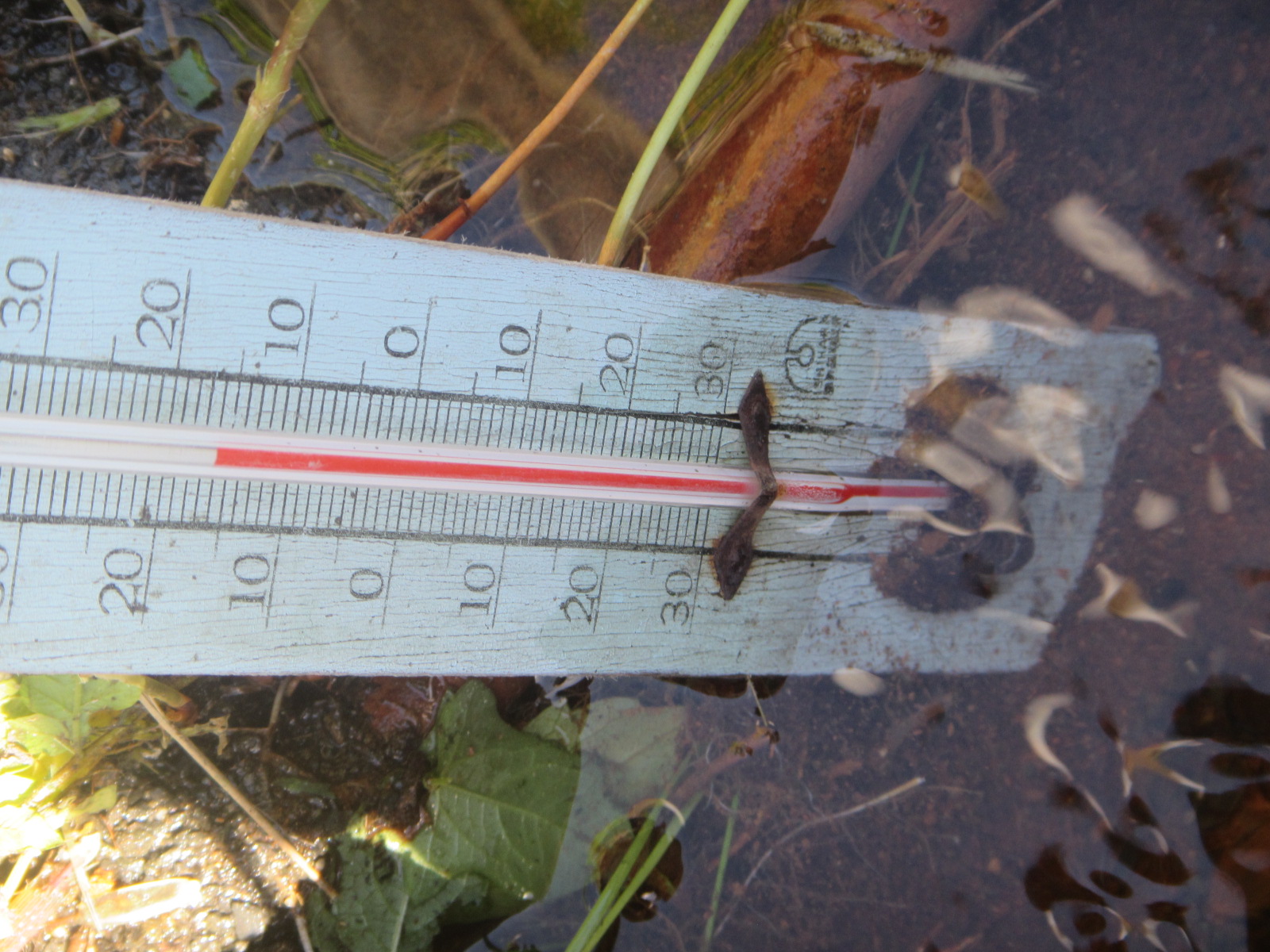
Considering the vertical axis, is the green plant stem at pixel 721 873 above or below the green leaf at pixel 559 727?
below

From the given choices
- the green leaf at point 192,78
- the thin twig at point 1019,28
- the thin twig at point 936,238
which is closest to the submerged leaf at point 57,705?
the green leaf at point 192,78

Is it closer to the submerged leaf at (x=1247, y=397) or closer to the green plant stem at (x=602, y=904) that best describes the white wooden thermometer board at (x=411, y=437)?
the submerged leaf at (x=1247, y=397)

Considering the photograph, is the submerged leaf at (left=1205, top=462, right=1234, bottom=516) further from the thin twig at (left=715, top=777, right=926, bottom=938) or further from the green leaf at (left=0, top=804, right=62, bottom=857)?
the green leaf at (left=0, top=804, right=62, bottom=857)

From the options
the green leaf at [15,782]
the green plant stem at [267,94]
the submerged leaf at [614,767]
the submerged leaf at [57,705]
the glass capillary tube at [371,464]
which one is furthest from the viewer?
the submerged leaf at [614,767]

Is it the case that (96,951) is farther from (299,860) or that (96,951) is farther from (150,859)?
(299,860)

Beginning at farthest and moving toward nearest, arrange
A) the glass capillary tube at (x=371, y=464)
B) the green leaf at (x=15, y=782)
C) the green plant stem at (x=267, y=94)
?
the green leaf at (x=15, y=782)
the green plant stem at (x=267, y=94)
the glass capillary tube at (x=371, y=464)

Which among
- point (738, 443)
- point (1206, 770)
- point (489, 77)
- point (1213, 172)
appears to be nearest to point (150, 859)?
point (738, 443)

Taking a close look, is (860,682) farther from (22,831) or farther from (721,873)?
(22,831)

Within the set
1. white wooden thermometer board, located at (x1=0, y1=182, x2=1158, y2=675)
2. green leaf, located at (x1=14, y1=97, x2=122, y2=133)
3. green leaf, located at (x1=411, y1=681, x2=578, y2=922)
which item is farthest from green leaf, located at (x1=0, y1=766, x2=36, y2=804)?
green leaf, located at (x1=14, y1=97, x2=122, y2=133)
